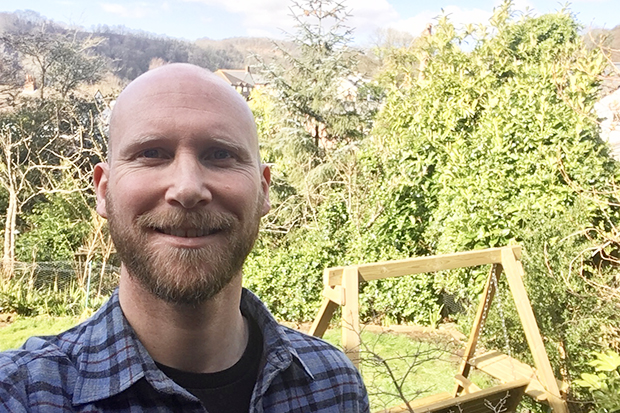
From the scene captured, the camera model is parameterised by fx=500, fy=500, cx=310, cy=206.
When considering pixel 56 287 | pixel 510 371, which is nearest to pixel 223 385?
→ pixel 510 371

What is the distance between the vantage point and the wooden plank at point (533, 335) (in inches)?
130

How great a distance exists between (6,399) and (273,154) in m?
9.73

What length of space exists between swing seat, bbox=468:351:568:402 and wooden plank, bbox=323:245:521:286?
81 centimetres

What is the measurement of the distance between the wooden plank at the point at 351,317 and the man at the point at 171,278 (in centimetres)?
172

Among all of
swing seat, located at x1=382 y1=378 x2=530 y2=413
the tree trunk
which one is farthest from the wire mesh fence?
swing seat, located at x1=382 y1=378 x2=530 y2=413

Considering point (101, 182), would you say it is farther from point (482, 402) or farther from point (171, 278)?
point (482, 402)

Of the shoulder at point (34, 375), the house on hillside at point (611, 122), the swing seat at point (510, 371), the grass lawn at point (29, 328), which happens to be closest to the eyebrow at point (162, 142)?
the shoulder at point (34, 375)

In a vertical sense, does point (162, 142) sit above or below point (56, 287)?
above

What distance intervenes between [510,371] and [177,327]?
3319 millimetres

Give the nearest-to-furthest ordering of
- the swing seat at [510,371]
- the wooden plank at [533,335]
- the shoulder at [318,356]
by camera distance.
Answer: the shoulder at [318,356] → the wooden plank at [533,335] → the swing seat at [510,371]

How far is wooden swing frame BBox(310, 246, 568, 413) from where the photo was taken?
292cm

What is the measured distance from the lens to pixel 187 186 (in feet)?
3.15

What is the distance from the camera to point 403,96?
8.30m

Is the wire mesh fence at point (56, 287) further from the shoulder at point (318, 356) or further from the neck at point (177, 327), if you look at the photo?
the neck at point (177, 327)
